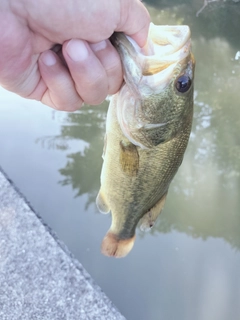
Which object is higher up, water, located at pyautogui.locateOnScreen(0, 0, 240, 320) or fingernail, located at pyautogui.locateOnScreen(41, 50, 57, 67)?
fingernail, located at pyautogui.locateOnScreen(41, 50, 57, 67)

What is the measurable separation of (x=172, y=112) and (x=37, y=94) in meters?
0.48

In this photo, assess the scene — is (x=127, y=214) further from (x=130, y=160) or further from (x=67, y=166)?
(x=67, y=166)

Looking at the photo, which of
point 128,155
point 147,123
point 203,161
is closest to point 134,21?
point 147,123

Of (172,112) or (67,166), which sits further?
(67,166)

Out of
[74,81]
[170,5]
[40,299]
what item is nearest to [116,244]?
[40,299]

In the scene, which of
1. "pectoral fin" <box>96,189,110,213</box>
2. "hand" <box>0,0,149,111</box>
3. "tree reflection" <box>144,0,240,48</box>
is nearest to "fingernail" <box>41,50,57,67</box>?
"hand" <box>0,0,149,111</box>

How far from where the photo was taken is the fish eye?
126cm

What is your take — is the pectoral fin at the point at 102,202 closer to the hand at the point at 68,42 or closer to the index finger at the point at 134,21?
the hand at the point at 68,42

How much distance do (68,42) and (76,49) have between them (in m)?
0.03

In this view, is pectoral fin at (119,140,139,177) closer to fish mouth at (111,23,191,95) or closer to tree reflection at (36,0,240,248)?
fish mouth at (111,23,191,95)

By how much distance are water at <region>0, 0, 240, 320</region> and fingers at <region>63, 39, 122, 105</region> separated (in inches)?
85.2

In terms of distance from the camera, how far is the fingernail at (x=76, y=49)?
1.14 metres

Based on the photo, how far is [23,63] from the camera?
122cm

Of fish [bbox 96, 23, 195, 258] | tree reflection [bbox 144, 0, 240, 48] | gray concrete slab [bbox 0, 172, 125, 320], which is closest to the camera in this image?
fish [bbox 96, 23, 195, 258]
